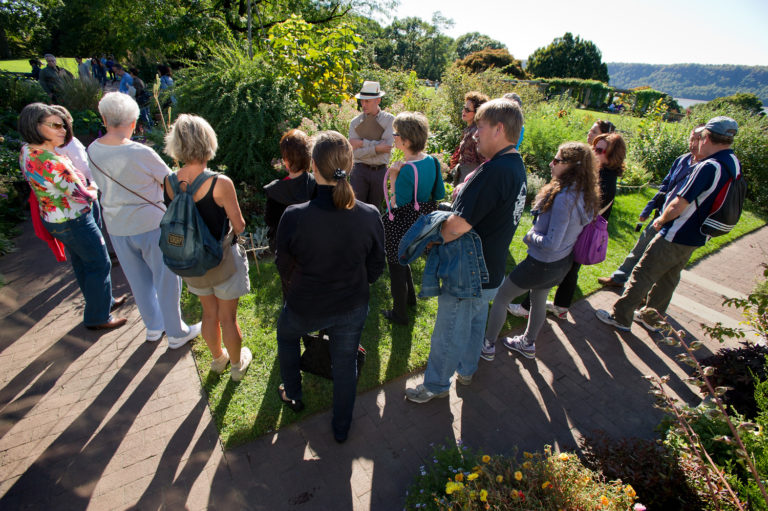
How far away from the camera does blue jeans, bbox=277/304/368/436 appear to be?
232cm

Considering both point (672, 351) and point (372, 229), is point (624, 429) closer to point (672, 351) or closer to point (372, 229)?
point (672, 351)

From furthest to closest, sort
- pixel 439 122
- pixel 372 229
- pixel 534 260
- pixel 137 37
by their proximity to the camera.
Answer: pixel 137 37 < pixel 439 122 < pixel 534 260 < pixel 372 229

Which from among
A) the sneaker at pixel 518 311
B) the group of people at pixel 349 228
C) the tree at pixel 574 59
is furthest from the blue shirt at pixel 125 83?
the tree at pixel 574 59

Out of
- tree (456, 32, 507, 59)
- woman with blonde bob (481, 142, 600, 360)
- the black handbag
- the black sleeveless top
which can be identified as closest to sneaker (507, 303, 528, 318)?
woman with blonde bob (481, 142, 600, 360)

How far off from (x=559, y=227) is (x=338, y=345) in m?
1.96

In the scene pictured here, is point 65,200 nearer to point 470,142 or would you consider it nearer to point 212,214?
point 212,214

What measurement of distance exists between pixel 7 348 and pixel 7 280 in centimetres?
152

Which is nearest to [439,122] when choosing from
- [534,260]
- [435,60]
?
[534,260]

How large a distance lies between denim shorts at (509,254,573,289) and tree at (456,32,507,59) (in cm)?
7229

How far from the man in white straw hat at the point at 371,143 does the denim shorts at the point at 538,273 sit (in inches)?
81.3

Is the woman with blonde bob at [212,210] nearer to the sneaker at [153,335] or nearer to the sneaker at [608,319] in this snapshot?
the sneaker at [153,335]

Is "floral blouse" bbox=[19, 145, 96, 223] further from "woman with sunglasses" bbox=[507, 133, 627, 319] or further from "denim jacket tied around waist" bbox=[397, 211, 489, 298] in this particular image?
"woman with sunglasses" bbox=[507, 133, 627, 319]

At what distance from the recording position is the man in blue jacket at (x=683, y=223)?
10.8 feet

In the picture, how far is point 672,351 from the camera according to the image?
390 centimetres
